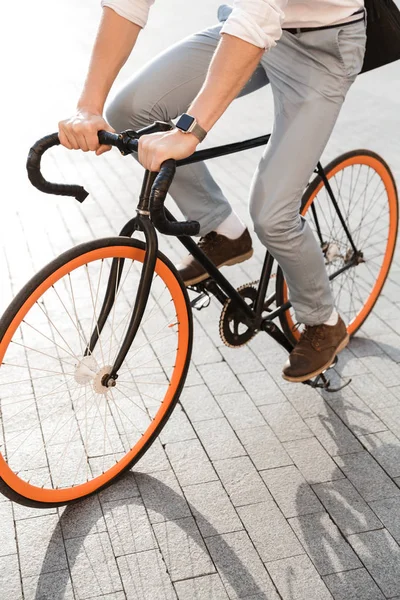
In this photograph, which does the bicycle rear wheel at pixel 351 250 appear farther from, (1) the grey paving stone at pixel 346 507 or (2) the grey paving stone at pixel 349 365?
(1) the grey paving stone at pixel 346 507

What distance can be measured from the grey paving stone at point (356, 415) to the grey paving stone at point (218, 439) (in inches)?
19.1

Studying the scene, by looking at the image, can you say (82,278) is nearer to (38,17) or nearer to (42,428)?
(42,428)

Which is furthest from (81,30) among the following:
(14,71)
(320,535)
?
(320,535)

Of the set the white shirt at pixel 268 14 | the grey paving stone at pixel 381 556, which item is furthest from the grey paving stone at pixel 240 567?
the white shirt at pixel 268 14

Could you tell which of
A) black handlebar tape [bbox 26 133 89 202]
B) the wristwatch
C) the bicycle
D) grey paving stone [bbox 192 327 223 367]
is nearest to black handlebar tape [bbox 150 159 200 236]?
the bicycle

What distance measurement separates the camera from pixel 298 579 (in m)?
2.92

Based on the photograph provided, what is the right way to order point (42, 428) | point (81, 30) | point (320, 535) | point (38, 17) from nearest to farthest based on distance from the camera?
point (320, 535), point (42, 428), point (81, 30), point (38, 17)

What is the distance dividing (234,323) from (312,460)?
0.61m

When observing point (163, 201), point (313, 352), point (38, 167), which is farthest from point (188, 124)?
point (313, 352)

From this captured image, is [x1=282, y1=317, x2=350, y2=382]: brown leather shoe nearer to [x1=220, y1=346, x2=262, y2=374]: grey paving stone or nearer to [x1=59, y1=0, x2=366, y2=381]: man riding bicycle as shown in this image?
[x1=59, y1=0, x2=366, y2=381]: man riding bicycle

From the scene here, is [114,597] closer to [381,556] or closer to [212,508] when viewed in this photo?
[212,508]

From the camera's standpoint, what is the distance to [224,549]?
3029 mm

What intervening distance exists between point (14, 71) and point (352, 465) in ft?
24.7

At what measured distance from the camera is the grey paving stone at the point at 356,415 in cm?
369
